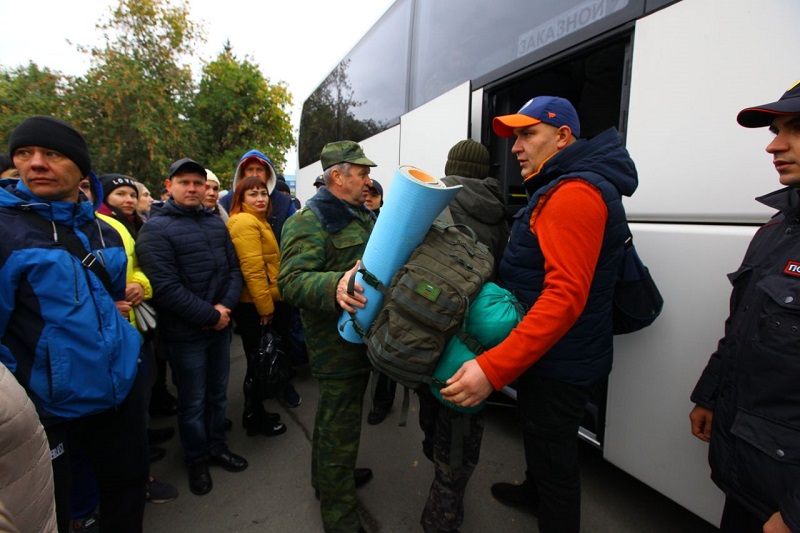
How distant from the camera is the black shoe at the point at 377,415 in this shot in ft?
10.7

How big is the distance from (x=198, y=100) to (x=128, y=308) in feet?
63.9

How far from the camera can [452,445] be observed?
5.41 ft

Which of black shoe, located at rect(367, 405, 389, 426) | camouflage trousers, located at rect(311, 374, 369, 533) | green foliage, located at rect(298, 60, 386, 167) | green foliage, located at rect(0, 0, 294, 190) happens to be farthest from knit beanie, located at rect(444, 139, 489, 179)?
green foliage, located at rect(0, 0, 294, 190)

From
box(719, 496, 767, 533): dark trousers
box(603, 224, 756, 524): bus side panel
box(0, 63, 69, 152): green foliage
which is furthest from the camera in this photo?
box(0, 63, 69, 152): green foliage

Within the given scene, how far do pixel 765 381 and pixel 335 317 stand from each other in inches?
62.5

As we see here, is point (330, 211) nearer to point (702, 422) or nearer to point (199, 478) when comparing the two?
point (702, 422)

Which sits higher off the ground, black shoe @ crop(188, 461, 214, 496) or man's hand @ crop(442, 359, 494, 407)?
man's hand @ crop(442, 359, 494, 407)

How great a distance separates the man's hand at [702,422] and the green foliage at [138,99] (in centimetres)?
1489

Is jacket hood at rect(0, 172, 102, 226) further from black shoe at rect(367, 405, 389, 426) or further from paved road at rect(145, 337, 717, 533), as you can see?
black shoe at rect(367, 405, 389, 426)

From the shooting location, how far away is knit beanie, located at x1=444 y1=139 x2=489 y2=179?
214 centimetres

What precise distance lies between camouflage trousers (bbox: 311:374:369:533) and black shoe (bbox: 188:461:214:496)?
0.95 metres

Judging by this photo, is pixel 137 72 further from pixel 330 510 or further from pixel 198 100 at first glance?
pixel 330 510

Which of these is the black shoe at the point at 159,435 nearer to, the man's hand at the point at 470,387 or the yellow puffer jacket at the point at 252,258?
the yellow puffer jacket at the point at 252,258

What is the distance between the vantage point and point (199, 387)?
96.3 inches
